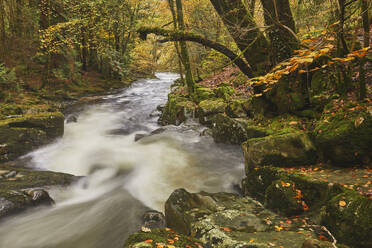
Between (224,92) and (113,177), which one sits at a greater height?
Answer: (224,92)

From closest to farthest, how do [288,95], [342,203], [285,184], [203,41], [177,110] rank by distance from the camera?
[342,203] < [285,184] < [288,95] < [203,41] < [177,110]

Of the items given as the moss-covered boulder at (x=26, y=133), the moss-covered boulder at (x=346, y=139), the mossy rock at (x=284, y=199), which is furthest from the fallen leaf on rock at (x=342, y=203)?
the moss-covered boulder at (x=26, y=133)

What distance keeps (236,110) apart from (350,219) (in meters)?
5.46

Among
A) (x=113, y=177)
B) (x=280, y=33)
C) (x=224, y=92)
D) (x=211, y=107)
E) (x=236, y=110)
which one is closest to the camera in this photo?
(x=280, y=33)

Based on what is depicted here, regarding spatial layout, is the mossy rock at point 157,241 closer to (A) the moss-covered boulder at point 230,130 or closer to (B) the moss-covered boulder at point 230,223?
(B) the moss-covered boulder at point 230,223

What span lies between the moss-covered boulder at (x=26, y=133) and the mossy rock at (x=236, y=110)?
6.42 metres

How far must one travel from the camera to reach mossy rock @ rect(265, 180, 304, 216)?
3312mm

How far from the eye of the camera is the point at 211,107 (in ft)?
29.7

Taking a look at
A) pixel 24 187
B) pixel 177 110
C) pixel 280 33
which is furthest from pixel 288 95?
pixel 24 187

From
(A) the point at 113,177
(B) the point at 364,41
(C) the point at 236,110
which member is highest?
(B) the point at 364,41

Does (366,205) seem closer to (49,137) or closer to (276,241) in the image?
(276,241)

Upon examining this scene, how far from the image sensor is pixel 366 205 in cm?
254

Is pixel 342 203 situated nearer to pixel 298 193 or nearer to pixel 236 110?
pixel 298 193

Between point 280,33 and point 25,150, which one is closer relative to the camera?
point 280,33
